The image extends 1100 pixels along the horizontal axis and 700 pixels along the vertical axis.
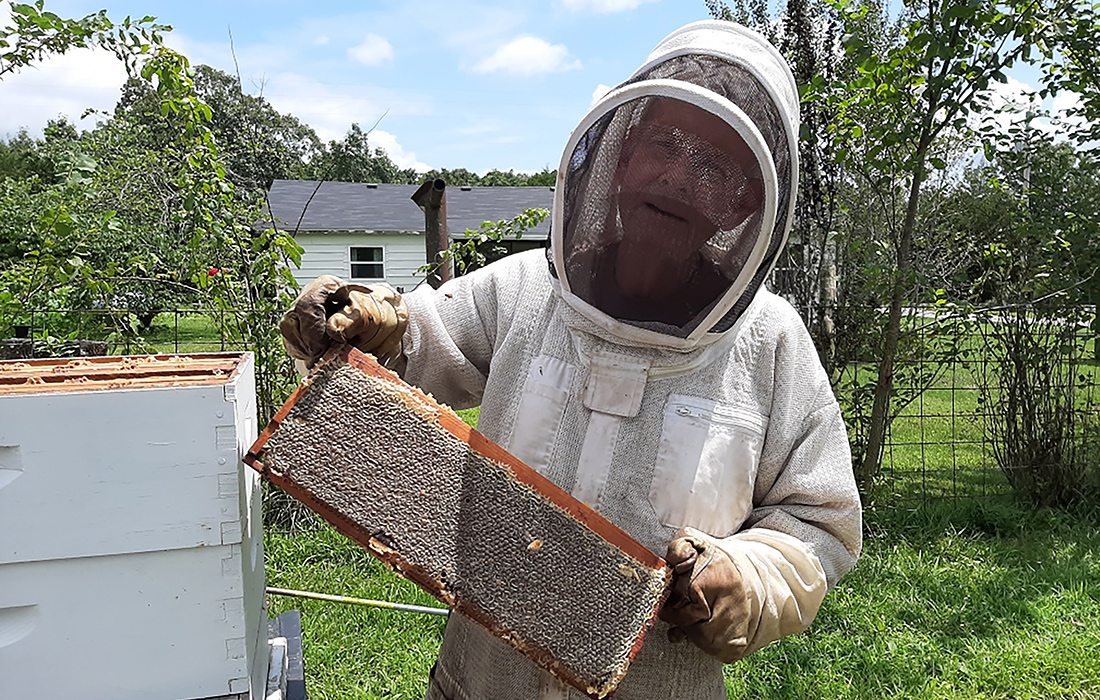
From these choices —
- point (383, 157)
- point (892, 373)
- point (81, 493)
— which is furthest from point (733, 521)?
point (383, 157)

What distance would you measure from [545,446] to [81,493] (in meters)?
0.77

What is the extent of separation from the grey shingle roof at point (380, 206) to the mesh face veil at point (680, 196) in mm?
21583

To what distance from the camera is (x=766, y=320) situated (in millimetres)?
1618

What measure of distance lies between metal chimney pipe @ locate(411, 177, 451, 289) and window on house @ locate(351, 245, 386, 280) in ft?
66.6

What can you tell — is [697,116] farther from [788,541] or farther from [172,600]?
[172,600]

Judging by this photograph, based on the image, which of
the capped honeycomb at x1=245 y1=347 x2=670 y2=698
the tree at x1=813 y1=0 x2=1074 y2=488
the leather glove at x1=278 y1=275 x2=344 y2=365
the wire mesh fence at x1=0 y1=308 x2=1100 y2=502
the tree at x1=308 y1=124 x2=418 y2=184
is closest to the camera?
the capped honeycomb at x1=245 y1=347 x2=670 y2=698

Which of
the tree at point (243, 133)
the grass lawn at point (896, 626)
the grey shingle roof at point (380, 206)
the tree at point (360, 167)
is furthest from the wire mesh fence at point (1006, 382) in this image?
the tree at point (360, 167)

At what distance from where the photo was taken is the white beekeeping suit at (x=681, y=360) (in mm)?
1501

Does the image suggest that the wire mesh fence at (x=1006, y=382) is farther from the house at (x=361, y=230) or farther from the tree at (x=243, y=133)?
the house at (x=361, y=230)

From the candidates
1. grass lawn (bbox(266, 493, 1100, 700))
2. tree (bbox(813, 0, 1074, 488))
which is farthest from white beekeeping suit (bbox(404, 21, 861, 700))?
tree (bbox(813, 0, 1074, 488))

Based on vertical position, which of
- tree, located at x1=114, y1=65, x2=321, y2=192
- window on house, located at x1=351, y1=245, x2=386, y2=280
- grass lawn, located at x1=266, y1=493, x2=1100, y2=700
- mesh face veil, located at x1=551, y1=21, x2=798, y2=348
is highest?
tree, located at x1=114, y1=65, x2=321, y2=192

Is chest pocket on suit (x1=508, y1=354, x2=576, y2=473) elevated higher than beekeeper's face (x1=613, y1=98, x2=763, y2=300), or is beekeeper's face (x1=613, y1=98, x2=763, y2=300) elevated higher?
beekeeper's face (x1=613, y1=98, x2=763, y2=300)

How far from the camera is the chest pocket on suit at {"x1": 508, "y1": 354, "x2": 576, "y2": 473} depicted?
1.54m

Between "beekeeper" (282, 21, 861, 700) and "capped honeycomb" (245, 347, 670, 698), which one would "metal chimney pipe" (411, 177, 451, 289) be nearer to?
"beekeeper" (282, 21, 861, 700)
